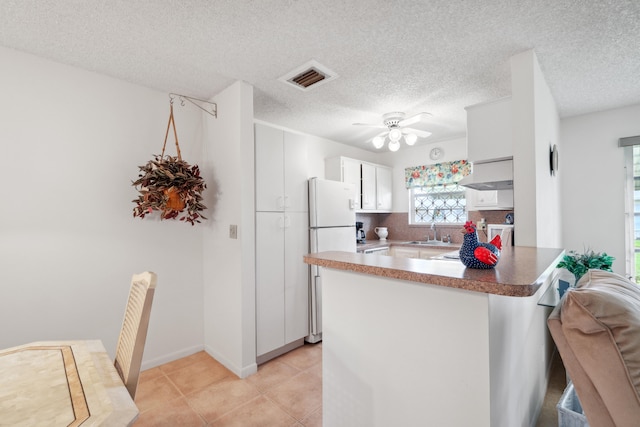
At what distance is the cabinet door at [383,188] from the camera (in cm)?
462

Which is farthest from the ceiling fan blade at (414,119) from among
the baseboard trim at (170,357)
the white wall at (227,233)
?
the baseboard trim at (170,357)

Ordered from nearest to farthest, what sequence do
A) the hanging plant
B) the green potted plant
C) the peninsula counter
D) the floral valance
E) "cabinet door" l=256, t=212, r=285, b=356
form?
the peninsula counter < the green potted plant < the hanging plant < "cabinet door" l=256, t=212, r=285, b=356 < the floral valance

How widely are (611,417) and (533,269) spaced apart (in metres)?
0.48

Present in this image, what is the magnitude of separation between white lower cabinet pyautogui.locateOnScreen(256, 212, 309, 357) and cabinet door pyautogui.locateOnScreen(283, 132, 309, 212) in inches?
4.0

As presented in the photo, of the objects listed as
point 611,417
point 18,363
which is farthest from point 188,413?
point 611,417

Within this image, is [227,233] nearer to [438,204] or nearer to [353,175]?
[353,175]

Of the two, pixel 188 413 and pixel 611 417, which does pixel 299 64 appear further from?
pixel 188 413

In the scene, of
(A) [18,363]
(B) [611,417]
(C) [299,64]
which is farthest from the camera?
(C) [299,64]

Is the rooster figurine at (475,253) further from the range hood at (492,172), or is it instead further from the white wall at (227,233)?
the white wall at (227,233)

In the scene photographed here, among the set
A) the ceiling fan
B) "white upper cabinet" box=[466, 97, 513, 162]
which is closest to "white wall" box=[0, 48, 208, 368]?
the ceiling fan

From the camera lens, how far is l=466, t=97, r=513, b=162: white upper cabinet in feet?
6.90

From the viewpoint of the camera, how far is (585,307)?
32.3 inches

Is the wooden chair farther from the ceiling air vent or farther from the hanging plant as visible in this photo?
the ceiling air vent

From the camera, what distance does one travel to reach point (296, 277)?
2.90 meters
